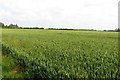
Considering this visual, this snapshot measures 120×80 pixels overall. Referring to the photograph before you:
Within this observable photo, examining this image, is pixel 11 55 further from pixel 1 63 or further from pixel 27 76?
pixel 27 76

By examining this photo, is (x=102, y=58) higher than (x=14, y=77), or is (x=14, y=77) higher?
→ (x=102, y=58)

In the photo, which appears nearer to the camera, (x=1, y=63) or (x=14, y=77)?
(x=14, y=77)

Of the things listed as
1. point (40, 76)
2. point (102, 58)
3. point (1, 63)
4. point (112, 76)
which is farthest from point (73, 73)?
point (1, 63)

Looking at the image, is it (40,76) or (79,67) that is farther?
(40,76)

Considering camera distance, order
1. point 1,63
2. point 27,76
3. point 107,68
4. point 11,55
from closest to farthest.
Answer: point 107,68, point 27,76, point 1,63, point 11,55

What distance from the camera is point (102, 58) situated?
17391 millimetres

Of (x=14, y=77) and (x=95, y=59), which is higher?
(x=95, y=59)

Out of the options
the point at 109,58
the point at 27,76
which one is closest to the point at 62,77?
the point at 27,76

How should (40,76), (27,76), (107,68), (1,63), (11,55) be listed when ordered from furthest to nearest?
1. (11,55)
2. (1,63)
3. (27,76)
4. (40,76)
5. (107,68)

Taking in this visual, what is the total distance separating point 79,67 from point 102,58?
3154 millimetres

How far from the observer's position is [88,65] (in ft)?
50.5

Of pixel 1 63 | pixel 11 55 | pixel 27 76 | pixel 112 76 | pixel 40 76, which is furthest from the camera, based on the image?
pixel 11 55

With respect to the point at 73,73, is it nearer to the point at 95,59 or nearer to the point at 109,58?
the point at 95,59

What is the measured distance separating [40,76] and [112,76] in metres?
4.31
